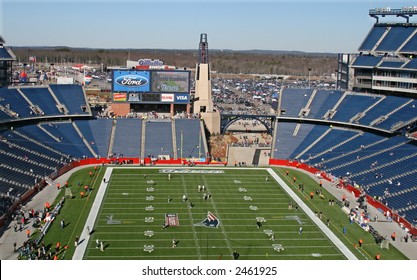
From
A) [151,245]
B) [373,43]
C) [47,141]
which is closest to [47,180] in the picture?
[47,141]

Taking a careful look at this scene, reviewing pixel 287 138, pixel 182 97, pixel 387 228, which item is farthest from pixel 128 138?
pixel 387 228

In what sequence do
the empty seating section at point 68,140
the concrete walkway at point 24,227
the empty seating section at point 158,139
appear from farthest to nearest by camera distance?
the empty seating section at point 158,139 → the empty seating section at point 68,140 → the concrete walkway at point 24,227

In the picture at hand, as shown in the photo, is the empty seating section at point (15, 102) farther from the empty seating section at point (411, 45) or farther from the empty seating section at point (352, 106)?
the empty seating section at point (411, 45)

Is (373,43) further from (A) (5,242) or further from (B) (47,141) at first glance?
(A) (5,242)

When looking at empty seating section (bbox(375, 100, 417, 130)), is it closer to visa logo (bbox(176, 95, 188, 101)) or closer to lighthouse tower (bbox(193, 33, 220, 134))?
lighthouse tower (bbox(193, 33, 220, 134))

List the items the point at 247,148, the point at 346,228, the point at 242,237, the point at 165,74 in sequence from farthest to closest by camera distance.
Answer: the point at 165,74, the point at 247,148, the point at 346,228, the point at 242,237

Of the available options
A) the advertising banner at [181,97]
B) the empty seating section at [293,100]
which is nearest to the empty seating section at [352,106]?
the empty seating section at [293,100]

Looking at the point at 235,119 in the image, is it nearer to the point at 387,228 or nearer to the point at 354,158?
the point at 354,158
